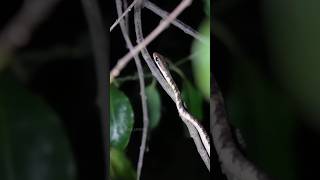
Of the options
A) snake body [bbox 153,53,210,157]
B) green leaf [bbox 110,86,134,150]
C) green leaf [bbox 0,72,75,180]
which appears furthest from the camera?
green leaf [bbox 110,86,134,150]

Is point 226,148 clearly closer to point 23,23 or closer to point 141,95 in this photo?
point 141,95

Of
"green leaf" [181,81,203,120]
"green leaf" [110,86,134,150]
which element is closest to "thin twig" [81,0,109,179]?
"green leaf" [110,86,134,150]

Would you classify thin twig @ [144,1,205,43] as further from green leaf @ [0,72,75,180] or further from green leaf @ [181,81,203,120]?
green leaf @ [0,72,75,180]

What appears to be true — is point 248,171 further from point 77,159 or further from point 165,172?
point 77,159

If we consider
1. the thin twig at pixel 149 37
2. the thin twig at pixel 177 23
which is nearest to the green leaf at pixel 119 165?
the thin twig at pixel 149 37

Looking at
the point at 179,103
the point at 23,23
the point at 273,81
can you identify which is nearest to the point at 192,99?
the point at 179,103

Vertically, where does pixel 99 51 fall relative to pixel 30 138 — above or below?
above

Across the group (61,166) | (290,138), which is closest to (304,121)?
(290,138)
